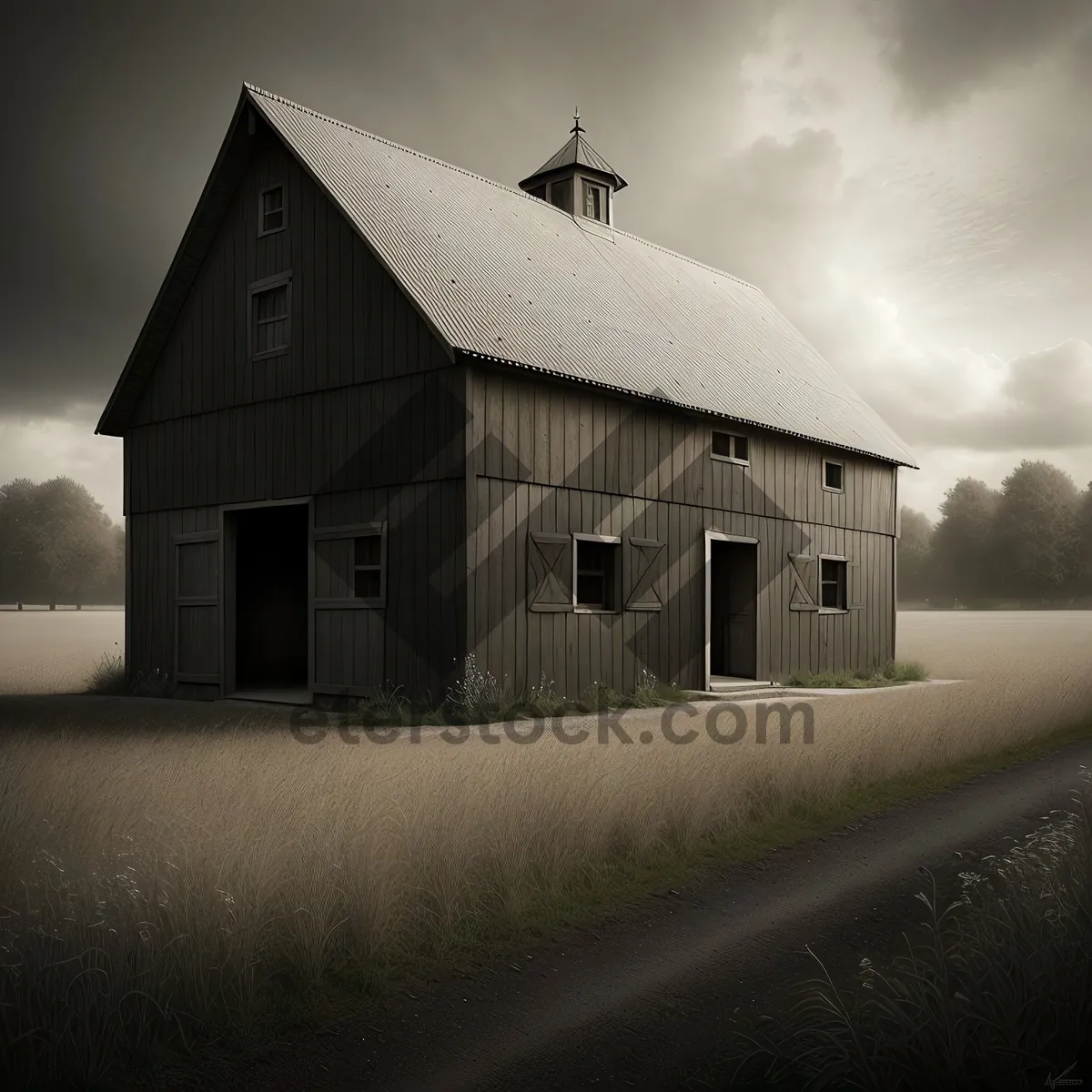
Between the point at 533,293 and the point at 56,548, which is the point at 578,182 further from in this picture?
the point at 56,548

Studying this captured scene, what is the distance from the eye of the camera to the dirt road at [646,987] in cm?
438

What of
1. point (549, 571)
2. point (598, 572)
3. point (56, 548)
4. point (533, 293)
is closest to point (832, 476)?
point (598, 572)

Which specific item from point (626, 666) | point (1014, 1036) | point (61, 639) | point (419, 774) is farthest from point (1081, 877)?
point (61, 639)

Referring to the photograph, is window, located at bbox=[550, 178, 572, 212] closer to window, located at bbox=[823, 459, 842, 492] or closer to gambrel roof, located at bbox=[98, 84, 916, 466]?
gambrel roof, located at bbox=[98, 84, 916, 466]

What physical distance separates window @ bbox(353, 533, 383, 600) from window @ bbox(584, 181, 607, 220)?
12176 millimetres

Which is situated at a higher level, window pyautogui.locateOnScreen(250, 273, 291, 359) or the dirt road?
window pyautogui.locateOnScreen(250, 273, 291, 359)

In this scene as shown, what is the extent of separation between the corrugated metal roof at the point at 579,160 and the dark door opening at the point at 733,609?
378 inches

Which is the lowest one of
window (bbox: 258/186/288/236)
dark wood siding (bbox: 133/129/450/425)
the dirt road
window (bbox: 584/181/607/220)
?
the dirt road

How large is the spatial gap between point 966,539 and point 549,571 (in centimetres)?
8574

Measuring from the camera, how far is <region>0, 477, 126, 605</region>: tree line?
9456cm

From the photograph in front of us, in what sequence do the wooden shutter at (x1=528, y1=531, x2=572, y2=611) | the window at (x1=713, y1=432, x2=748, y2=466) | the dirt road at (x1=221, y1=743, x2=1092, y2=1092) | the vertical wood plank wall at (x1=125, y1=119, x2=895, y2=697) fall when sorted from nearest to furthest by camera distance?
the dirt road at (x1=221, y1=743, x2=1092, y2=1092) → the vertical wood plank wall at (x1=125, y1=119, x2=895, y2=697) → the wooden shutter at (x1=528, y1=531, x2=572, y2=611) → the window at (x1=713, y1=432, x2=748, y2=466)

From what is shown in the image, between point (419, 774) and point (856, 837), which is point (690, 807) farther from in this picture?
point (419, 774)

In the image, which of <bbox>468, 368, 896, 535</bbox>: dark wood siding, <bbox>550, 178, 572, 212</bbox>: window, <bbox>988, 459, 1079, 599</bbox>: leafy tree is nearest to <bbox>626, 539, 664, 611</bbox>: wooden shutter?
<bbox>468, 368, 896, 535</bbox>: dark wood siding

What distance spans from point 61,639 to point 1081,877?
41292 millimetres
